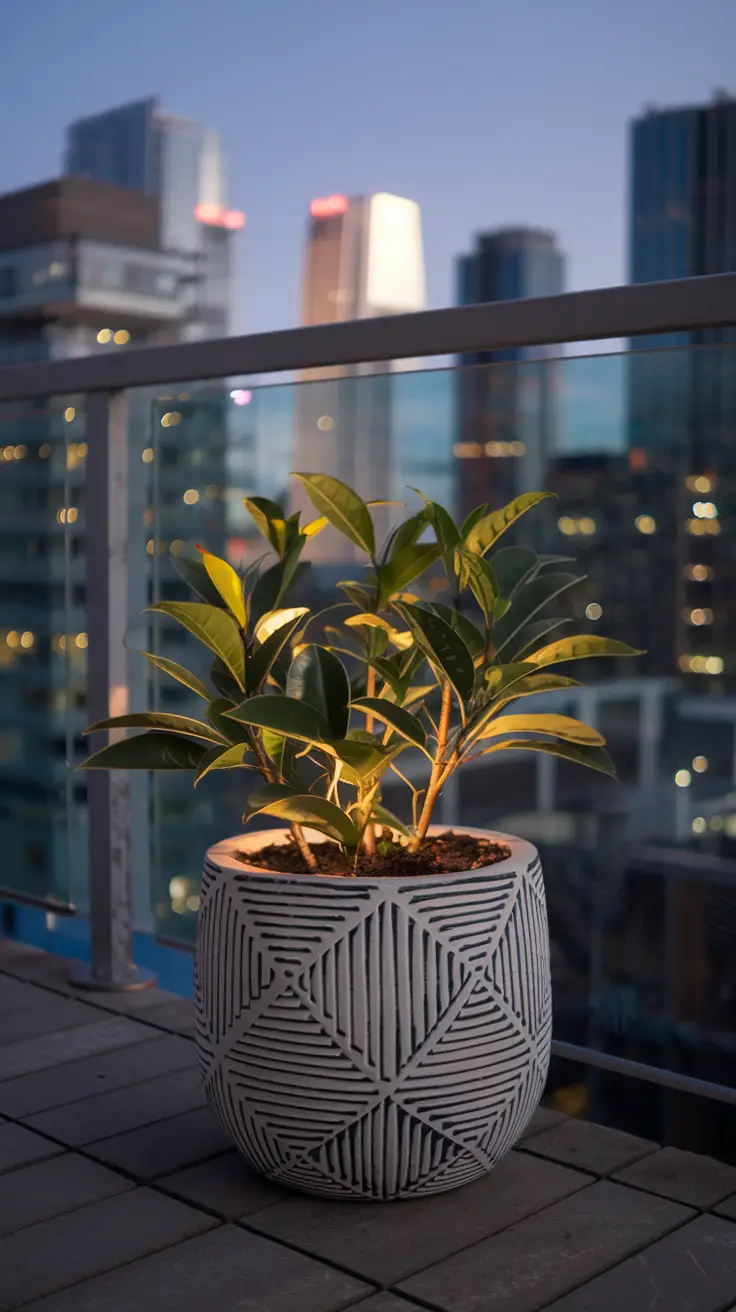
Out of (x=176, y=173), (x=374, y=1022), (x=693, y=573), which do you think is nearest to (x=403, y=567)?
(x=374, y=1022)

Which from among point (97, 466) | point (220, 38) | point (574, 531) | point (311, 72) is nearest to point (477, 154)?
point (311, 72)

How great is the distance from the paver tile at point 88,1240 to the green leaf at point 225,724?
53cm

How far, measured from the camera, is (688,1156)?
5.31 ft

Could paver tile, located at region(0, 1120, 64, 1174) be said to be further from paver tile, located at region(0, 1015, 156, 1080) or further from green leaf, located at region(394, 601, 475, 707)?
green leaf, located at region(394, 601, 475, 707)

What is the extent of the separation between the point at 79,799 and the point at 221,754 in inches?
42.5

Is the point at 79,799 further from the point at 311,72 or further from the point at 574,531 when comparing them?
the point at 311,72

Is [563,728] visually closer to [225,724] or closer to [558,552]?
[225,724]

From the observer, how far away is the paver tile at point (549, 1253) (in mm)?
1286

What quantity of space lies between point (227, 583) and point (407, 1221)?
74 centimetres

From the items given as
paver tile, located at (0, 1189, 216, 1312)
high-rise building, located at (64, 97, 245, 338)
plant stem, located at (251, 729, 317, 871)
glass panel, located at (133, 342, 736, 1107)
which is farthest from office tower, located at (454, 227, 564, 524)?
high-rise building, located at (64, 97, 245, 338)

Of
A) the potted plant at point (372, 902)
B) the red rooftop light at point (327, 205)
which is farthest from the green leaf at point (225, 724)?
the red rooftop light at point (327, 205)

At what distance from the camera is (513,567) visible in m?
1.61

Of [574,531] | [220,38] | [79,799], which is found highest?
[220,38]

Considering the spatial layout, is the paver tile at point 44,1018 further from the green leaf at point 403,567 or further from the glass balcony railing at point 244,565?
the green leaf at point 403,567
